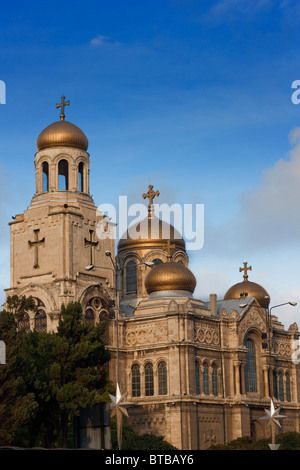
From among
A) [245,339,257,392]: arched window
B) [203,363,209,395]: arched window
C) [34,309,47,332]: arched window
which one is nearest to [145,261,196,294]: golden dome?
[203,363,209,395]: arched window

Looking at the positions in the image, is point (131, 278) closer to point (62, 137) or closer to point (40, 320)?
point (40, 320)

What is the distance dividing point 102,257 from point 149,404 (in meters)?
12.1

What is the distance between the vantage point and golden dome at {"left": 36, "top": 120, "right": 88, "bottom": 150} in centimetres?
7012

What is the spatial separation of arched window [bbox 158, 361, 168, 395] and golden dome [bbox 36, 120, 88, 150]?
704 inches

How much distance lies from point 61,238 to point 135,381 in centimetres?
1224

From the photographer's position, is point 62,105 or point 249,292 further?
point 249,292

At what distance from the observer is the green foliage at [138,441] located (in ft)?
188

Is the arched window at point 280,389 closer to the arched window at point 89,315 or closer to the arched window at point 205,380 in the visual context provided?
the arched window at point 205,380

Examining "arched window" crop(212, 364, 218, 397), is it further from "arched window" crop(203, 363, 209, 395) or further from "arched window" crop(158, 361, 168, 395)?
"arched window" crop(158, 361, 168, 395)

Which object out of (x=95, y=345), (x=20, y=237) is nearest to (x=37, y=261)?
(x=20, y=237)

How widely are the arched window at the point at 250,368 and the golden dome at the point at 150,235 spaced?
12000mm

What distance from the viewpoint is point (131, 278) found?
80.2m

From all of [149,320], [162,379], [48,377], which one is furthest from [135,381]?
[48,377]
